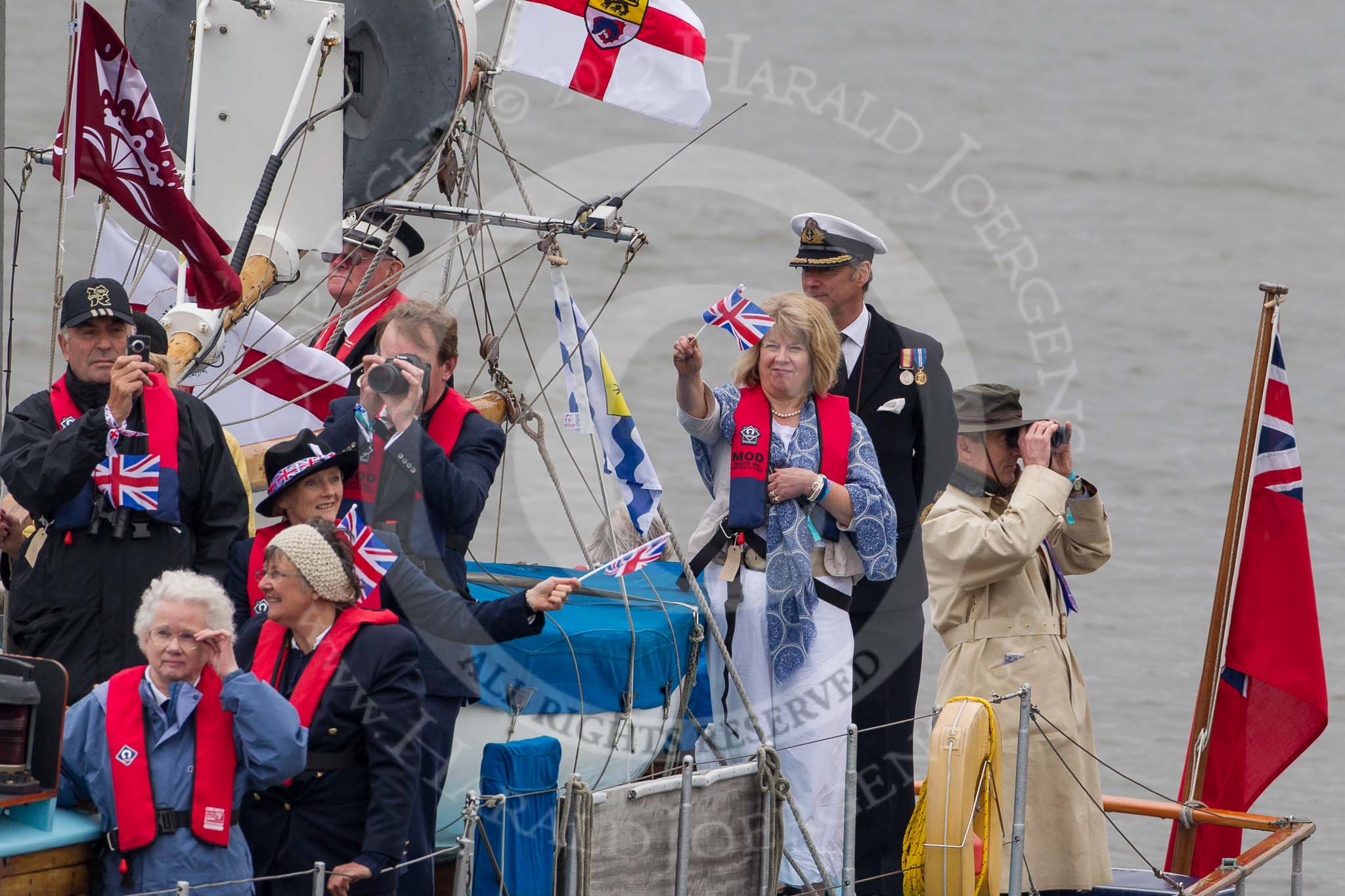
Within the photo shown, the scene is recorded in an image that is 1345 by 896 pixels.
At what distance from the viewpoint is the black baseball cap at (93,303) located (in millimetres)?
4832

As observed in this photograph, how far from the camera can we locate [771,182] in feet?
65.8

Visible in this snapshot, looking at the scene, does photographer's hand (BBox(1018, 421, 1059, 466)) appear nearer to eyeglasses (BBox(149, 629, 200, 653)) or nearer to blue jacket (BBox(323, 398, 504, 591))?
blue jacket (BBox(323, 398, 504, 591))

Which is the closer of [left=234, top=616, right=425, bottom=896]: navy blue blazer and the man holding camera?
[left=234, top=616, right=425, bottom=896]: navy blue blazer

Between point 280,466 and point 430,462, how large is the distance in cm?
38

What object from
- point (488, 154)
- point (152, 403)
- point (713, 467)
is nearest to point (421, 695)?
point (152, 403)

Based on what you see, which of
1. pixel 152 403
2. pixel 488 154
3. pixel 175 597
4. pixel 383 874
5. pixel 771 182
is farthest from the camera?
pixel 771 182

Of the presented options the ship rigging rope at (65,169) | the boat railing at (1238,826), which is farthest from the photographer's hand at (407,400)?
the boat railing at (1238,826)

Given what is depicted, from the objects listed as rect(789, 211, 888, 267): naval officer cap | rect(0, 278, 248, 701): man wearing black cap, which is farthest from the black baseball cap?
rect(789, 211, 888, 267): naval officer cap

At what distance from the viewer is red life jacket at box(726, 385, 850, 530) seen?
17.9 ft

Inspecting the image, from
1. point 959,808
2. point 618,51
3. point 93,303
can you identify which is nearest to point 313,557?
point 93,303

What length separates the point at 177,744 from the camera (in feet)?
13.8

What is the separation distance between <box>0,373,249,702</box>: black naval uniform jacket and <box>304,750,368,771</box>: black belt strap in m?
0.69

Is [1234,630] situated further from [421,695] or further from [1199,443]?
[1199,443]

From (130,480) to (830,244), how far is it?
7.54ft
